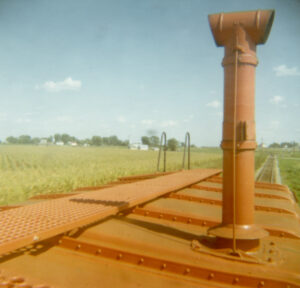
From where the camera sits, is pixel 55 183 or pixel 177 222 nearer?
pixel 177 222

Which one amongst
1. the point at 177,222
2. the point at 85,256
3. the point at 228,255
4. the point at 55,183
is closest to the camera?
the point at 228,255

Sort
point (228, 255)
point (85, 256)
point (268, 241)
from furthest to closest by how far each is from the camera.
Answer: point (268, 241)
point (85, 256)
point (228, 255)

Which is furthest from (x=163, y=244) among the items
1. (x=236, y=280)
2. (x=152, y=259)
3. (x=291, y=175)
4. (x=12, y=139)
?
(x=12, y=139)

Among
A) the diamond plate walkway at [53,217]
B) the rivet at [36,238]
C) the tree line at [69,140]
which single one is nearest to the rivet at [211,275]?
the diamond plate walkway at [53,217]

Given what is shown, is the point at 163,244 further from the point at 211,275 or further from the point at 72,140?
the point at 72,140

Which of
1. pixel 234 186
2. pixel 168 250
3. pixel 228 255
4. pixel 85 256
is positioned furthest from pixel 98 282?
pixel 234 186

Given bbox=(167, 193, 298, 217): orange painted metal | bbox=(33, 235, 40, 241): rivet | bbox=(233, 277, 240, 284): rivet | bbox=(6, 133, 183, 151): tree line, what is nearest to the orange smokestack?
bbox=(233, 277, 240, 284): rivet

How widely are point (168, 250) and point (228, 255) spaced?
41cm

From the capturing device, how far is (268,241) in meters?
2.31

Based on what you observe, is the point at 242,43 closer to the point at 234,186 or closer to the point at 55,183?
the point at 234,186

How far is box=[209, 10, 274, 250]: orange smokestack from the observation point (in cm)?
200

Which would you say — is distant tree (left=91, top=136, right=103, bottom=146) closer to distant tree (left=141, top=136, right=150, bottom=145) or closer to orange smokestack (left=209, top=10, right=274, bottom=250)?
distant tree (left=141, top=136, right=150, bottom=145)

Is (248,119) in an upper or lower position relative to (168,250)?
upper

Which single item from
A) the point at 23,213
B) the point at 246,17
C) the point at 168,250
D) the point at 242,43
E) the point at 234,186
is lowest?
the point at 168,250
